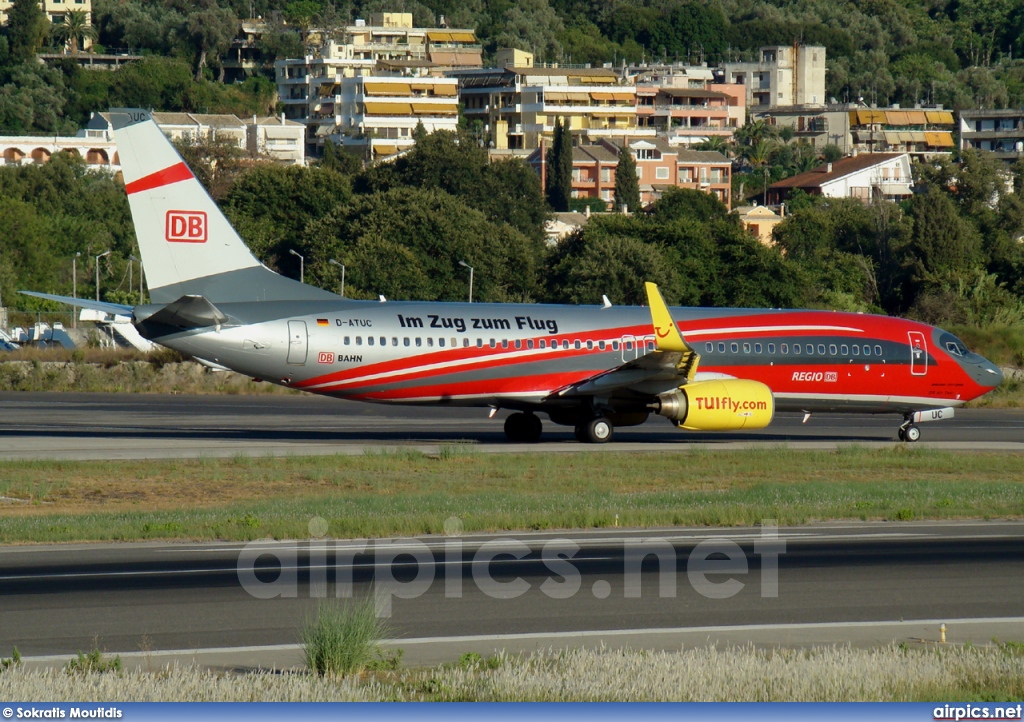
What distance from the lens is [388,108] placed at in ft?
599

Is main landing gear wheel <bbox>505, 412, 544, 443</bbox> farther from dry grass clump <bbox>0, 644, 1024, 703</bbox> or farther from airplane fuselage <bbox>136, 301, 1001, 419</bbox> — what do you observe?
dry grass clump <bbox>0, 644, 1024, 703</bbox>

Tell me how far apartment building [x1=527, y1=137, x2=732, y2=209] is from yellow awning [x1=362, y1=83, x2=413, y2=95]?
28951 millimetres

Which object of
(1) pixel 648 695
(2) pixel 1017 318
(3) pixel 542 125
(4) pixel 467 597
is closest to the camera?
(1) pixel 648 695

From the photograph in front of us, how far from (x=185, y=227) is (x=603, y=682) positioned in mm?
21865

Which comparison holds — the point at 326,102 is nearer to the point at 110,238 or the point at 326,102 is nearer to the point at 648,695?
the point at 110,238

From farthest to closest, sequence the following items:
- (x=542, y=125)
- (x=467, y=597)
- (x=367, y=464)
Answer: (x=542, y=125) < (x=367, y=464) < (x=467, y=597)

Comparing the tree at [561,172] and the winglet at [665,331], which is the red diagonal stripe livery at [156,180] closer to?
the winglet at [665,331]

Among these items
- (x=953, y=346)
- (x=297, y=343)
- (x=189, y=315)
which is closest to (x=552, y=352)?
(x=297, y=343)

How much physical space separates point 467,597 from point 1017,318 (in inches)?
2350

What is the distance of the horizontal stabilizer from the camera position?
1110 inches

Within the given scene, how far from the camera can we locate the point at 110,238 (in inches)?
4439

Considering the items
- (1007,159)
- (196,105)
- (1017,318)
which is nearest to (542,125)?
(196,105)

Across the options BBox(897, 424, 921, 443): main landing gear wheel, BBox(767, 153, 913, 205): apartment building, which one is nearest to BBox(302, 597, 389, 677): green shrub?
BBox(897, 424, 921, 443): main landing gear wheel

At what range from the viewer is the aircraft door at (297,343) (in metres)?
29.7
